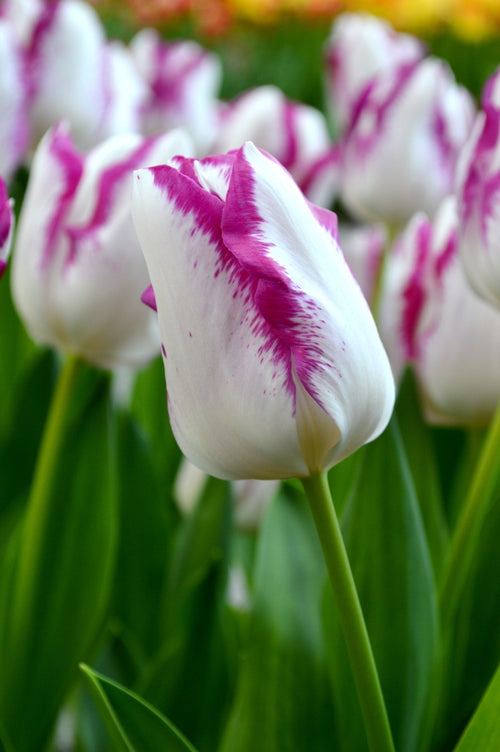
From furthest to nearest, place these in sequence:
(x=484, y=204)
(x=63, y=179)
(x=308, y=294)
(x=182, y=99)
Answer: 1. (x=182, y=99)
2. (x=63, y=179)
3. (x=484, y=204)
4. (x=308, y=294)

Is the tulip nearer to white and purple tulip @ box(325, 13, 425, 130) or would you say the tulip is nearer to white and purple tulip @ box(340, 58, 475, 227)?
white and purple tulip @ box(340, 58, 475, 227)

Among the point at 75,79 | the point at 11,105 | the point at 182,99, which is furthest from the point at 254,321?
the point at 182,99

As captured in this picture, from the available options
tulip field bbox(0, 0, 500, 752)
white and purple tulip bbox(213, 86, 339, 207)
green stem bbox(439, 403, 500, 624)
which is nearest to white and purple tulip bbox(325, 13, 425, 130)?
white and purple tulip bbox(213, 86, 339, 207)

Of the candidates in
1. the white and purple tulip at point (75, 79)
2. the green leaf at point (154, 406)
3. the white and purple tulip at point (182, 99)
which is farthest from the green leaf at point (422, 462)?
the white and purple tulip at point (182, 99)

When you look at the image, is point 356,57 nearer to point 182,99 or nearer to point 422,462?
Answer: point 182,99

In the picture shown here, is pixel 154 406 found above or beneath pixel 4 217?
beneath

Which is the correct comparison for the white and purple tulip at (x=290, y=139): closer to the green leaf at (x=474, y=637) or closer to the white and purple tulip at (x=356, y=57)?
the white and purple tulip at (x=356, y=57)
